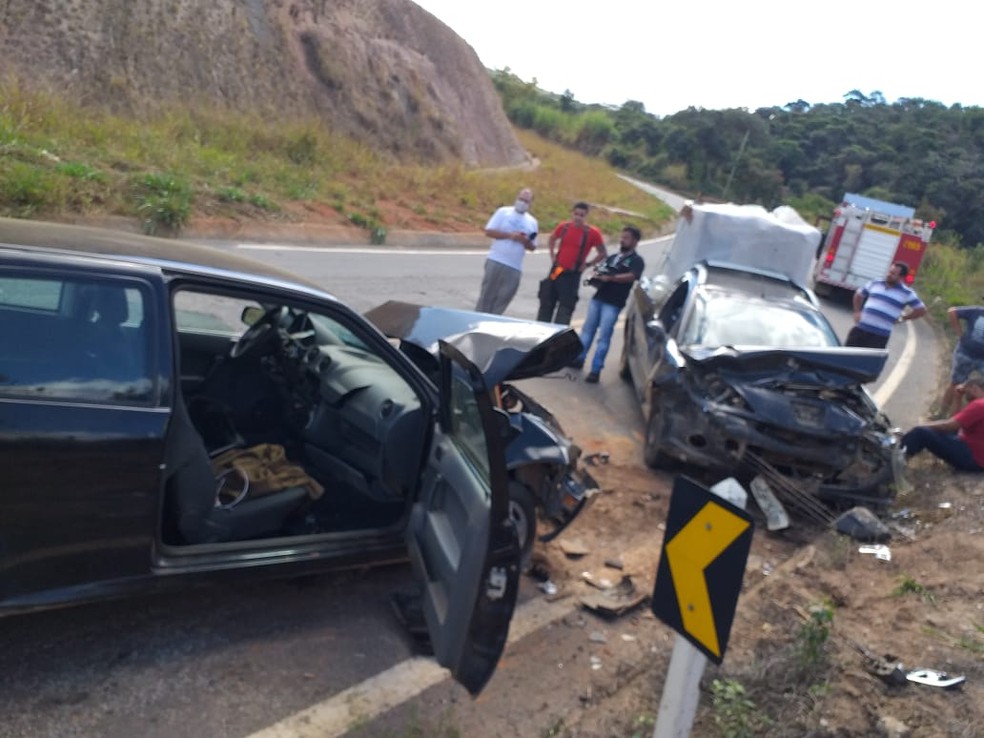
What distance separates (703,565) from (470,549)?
2.67 feet

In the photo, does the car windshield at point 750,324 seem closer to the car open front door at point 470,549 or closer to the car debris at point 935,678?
the car debris at point 935,678

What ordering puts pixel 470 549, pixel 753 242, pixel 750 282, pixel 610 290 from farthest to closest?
pixel 753 242, pixel 610 290, pixel 750 282, pixel 470 549

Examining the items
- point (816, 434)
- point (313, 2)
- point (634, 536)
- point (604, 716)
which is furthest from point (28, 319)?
point (313, 2)

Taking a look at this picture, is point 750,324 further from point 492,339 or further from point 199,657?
point 199,657

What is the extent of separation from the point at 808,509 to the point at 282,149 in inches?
697

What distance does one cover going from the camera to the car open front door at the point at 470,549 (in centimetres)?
295

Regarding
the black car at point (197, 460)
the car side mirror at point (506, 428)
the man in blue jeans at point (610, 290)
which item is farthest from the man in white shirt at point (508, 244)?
the car side mirror at point (506, 428)

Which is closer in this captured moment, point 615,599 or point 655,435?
point 615,599

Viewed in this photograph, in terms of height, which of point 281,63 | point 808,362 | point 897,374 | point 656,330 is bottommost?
point 897,374

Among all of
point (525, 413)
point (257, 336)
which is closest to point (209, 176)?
point (257, 336)

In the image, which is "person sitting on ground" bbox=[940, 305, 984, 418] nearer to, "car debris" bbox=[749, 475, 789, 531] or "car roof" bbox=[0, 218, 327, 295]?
"car debris" bbox=[749, 475, 789, 531]

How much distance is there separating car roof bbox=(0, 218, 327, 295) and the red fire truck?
803 inches

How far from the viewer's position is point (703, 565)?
2.65 meters

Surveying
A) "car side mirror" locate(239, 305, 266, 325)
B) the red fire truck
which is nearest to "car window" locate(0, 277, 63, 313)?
"car side mirror" locate(239, 305, 266, 325)
